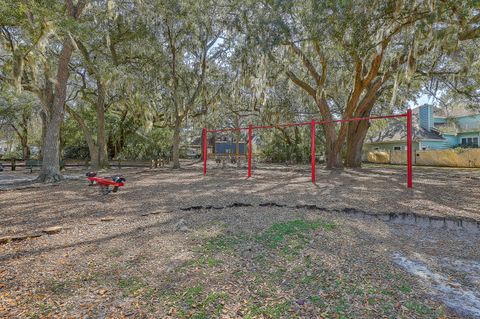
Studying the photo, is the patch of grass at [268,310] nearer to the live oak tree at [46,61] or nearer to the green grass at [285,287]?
the green grass at [285,287]

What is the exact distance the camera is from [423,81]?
47.0 feet

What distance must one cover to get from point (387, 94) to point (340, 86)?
284 cm

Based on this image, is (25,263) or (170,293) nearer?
(170,293)

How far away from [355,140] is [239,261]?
42.4ft

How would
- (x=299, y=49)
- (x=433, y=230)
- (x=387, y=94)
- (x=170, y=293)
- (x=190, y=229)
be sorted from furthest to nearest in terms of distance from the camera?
(x=387, y=94) < (x=299, y=49) < (x=433, y=230) < (x=190, y=229) < (x=170, y=293)

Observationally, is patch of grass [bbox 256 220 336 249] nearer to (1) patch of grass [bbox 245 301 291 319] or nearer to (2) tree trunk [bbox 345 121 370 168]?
(1) patch of grass [bbox 245 301 291 319]

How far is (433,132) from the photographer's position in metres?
24.3

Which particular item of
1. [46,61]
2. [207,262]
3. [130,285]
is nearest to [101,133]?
[46,61]

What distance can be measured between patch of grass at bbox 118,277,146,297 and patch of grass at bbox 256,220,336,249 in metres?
1.37

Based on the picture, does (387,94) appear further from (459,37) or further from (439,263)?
(439,263)

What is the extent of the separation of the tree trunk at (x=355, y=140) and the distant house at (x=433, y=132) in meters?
9.08

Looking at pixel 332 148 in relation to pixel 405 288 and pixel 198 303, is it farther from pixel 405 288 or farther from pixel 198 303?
pixel 198 303

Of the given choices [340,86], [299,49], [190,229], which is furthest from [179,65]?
[190,229]

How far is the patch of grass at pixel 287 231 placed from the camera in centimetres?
343
